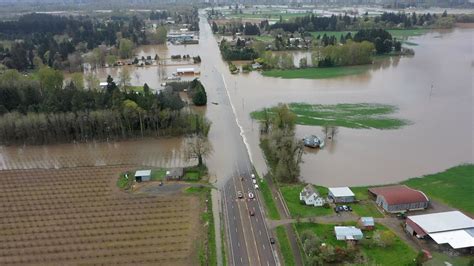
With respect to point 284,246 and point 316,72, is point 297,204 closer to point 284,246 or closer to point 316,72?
point 284,246

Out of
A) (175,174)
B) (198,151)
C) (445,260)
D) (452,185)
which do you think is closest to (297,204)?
(445,260)

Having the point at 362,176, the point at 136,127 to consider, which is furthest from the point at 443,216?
the point at 136,127

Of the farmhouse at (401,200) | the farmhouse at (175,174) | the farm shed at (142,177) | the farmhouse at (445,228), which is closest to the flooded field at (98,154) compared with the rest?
the farmhouse at (175,174)

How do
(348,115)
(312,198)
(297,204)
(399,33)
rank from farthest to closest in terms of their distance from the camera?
(399,33) < (348,115) < (297,204) < (312,198)

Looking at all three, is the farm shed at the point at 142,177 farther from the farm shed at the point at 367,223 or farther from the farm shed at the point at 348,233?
the farm shed at the point at 367,223

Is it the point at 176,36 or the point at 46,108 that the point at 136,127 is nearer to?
the point at 46,108
